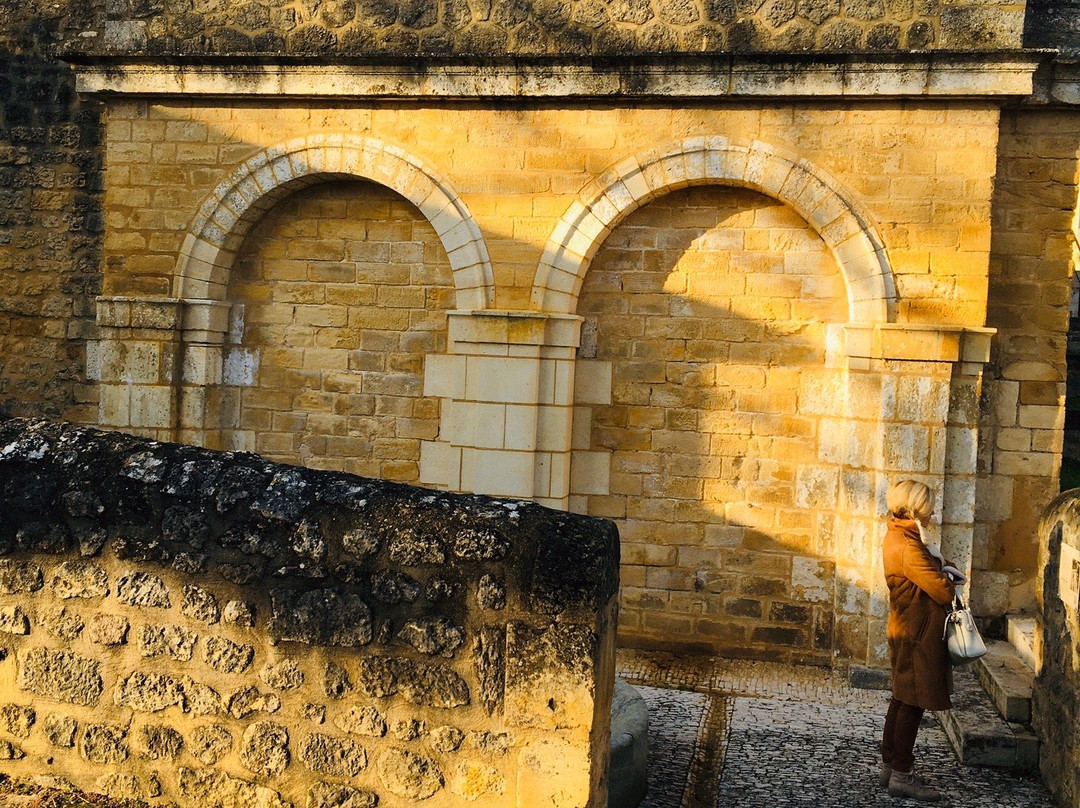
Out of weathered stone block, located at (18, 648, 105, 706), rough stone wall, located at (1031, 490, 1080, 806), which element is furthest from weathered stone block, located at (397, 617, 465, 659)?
rough stone wall, located at (1031, 490, 1080, 806)

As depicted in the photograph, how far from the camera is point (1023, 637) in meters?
6.02

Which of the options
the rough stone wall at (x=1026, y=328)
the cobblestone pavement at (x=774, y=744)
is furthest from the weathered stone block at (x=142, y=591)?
the rough stone wall at (x=1026, y=328)

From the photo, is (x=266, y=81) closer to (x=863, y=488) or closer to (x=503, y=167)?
(x=503, y=167)

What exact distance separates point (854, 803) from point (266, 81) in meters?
5.53

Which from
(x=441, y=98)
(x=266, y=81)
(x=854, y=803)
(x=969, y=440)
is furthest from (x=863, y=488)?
(x=266, y=81)

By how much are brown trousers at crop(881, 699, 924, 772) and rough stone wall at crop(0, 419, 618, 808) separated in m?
1.76

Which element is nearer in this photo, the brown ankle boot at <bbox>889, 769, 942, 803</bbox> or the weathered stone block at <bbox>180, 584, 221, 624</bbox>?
the weathered stone block at <bbox>180, 584, 221, 624</bbox>

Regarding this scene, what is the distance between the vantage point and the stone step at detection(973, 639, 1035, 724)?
508 centimetres

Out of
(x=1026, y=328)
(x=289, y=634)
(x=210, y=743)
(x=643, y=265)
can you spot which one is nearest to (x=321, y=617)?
(x=289, y=634)

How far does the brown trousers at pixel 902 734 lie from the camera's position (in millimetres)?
4434

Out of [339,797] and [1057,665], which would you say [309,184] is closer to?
[339,797]

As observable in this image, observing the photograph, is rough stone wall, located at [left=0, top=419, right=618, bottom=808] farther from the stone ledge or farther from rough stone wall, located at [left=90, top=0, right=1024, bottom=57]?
rough stone wall, located at [left=90, top=0, right=1024, bottom=57]

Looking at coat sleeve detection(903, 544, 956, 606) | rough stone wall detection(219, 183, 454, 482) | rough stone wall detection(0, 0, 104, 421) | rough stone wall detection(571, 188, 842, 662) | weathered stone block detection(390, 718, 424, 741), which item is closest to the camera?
weathered stone block detection(390, 718, 424, 741)

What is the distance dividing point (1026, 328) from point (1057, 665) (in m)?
2.69
